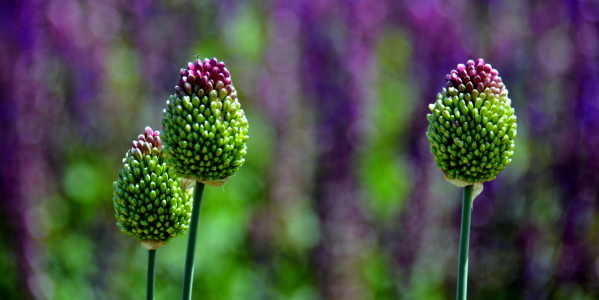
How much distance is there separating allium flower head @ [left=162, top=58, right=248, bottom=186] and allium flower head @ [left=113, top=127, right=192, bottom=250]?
45 mm

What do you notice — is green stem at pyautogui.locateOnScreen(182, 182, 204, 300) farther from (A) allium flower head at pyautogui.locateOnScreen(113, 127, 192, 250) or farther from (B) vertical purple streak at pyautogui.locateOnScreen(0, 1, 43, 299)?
(B) vertical purple streak at pyautogui.locateOnScreen(0, 1, 43, 299)

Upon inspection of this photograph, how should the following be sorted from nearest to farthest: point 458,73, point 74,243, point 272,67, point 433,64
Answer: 1. point 458,73
2. point 433,64
3. point 74,243
4. point 272,67

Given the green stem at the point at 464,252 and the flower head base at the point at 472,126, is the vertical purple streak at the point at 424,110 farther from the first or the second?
the green stem at the point at 464,252

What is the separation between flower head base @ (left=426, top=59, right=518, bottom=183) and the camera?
98cm

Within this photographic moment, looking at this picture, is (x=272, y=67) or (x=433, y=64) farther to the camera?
(x=272, y=67)

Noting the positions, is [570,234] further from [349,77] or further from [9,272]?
[9,272]

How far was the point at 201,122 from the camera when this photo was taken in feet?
3.18

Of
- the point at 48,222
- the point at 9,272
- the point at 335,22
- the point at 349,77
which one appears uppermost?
the point at 335,22

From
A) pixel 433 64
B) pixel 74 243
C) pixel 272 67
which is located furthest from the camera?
pixel 272 67

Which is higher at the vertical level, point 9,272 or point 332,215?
point 332,215

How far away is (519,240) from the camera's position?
4180mm

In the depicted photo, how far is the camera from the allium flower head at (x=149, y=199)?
978 millimetres

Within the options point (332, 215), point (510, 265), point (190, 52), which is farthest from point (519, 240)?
point (190, 52)

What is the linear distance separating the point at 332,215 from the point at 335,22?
1.30m
